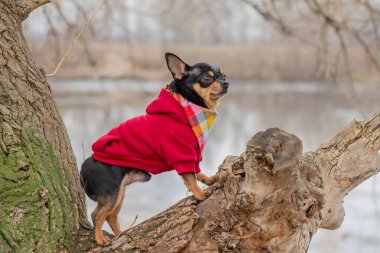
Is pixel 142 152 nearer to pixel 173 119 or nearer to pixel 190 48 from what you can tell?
pixel 173 119

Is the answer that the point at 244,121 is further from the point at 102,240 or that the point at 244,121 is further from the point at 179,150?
the point at 102,240

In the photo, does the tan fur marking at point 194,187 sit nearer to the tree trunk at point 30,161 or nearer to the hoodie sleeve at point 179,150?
the hoodie sleeve at point 179,150

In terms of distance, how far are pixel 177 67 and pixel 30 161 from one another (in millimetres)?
853

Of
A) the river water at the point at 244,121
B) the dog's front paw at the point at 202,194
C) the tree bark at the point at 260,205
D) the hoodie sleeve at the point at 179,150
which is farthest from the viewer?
the river water at the point at 244,121

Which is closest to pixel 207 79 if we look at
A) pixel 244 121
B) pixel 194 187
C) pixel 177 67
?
pixel 177 67

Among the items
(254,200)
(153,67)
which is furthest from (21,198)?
(153,67)

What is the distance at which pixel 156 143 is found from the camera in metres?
2.58

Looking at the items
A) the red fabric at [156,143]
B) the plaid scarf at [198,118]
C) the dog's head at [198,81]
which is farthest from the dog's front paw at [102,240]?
the dog's head at [198,81]

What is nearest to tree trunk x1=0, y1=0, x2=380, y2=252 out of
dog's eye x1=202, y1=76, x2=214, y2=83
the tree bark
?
the tree bark

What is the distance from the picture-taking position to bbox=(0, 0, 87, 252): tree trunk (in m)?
2.29

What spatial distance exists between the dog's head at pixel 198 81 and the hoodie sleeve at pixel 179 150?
224mm

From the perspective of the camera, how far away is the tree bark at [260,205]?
6.71ft

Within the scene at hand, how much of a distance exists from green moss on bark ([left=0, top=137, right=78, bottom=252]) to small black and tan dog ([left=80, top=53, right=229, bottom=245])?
172mm

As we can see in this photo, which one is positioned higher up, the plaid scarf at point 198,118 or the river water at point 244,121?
the river water at point 244,121
